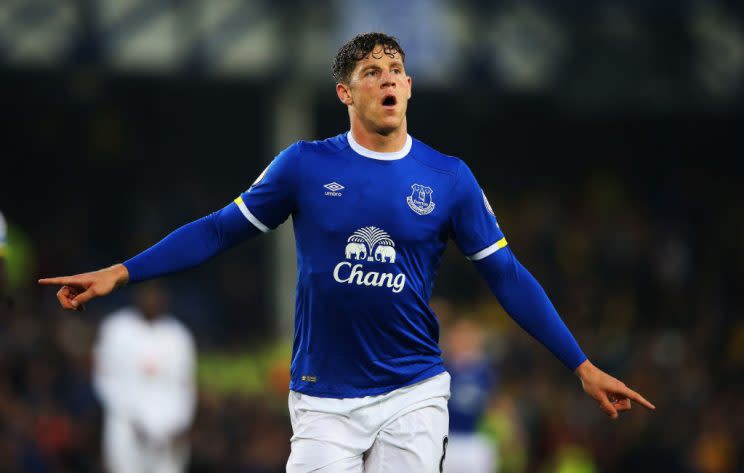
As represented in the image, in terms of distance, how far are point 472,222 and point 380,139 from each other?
53 cm

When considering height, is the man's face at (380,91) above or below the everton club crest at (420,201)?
above

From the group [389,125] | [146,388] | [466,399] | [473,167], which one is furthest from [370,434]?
[473,167]

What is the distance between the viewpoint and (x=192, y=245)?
19.2 feet

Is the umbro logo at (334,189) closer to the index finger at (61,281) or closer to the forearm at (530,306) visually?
the forearm at (530,306)

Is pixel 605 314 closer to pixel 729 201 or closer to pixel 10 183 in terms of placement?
pixel 729 201

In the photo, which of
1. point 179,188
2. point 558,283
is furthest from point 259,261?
point 558,283

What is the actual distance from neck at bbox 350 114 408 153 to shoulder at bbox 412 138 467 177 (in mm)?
84

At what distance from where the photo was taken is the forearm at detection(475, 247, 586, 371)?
19.2 ft

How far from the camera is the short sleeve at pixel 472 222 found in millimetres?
5824

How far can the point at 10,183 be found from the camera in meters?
20.6

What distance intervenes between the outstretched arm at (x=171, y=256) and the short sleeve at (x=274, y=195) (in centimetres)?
5

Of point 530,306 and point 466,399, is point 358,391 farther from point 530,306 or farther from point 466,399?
point 466,399

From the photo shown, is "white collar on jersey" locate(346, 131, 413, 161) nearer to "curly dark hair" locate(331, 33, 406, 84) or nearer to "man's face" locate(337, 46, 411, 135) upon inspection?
"man's face" locate(337, 46, 411, 135)

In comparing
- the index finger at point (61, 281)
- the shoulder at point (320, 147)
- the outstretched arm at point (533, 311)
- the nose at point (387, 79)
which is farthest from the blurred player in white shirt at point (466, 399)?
the index finger at point (61, 281)
